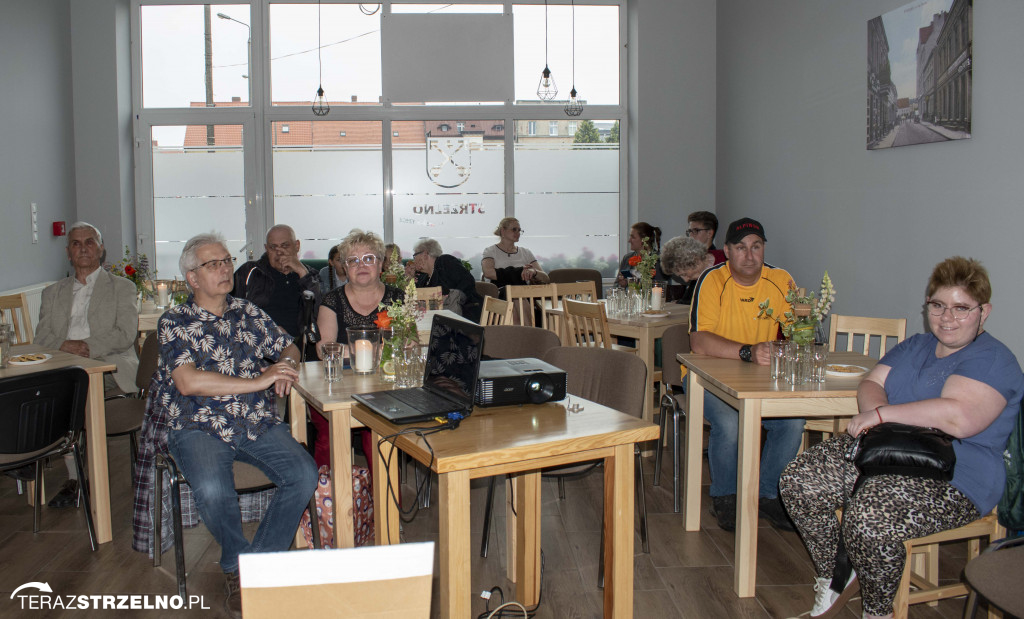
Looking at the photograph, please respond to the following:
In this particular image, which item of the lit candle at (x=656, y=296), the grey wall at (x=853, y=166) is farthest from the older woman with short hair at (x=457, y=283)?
the grey wall at (x=853, y=166)

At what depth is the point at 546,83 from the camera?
25.3ft

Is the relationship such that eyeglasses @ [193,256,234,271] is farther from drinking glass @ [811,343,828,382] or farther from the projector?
drinking glass @ [811,343,828,382]

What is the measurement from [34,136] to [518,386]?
6.30 m

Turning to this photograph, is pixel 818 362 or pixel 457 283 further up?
pixel 457 283

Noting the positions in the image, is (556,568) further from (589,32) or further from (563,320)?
(589,32)

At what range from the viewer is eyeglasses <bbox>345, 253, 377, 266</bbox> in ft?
12.1

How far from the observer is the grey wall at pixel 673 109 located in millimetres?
8047

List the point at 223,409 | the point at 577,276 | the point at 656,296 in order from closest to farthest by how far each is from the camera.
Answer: the point at 223,409 < the point at 656,296 < the point at 577,276

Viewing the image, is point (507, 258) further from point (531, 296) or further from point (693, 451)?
point (693, 451)

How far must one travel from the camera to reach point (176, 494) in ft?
9.38

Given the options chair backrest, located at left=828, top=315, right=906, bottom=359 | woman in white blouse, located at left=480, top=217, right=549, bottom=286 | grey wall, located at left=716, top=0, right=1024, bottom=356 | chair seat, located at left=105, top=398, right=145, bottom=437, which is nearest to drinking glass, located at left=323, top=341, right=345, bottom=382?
chair seat, located at left=105, top=398, right=145, bottom=437

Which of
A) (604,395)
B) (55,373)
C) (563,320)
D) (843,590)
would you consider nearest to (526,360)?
(604,395)

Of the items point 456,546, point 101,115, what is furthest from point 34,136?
point 456,546

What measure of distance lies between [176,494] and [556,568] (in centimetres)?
148
